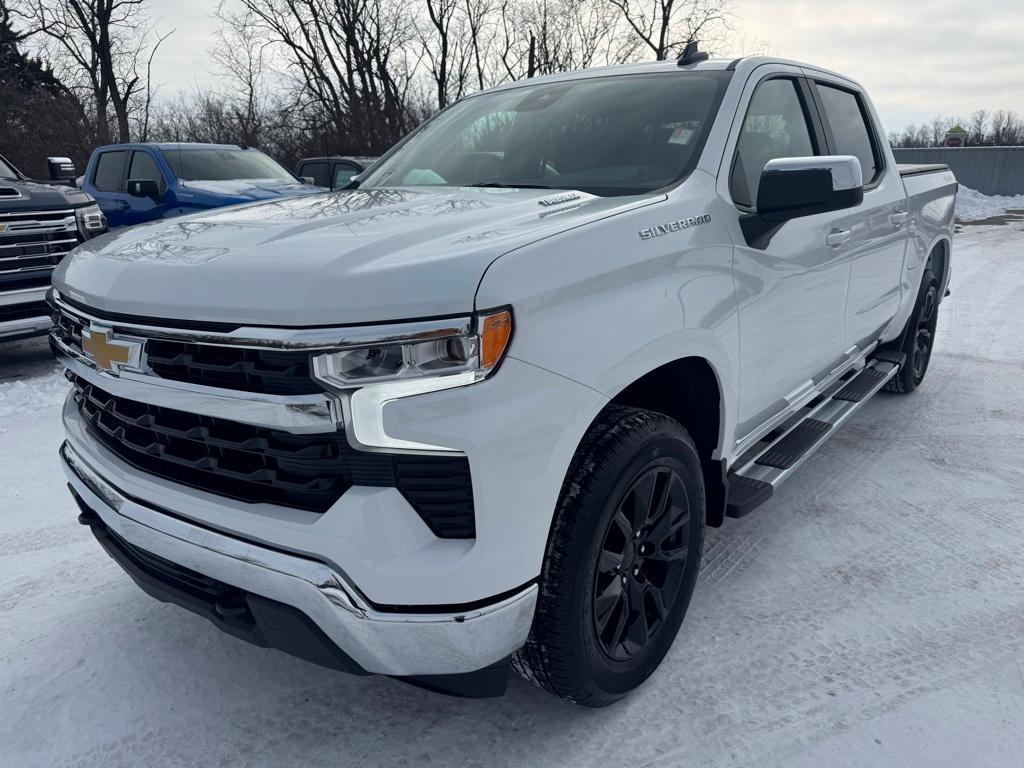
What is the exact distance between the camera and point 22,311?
5.63 meters

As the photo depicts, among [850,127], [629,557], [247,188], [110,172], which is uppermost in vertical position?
[850,127]

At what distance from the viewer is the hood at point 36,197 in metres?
5.69

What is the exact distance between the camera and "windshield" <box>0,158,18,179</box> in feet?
21.4

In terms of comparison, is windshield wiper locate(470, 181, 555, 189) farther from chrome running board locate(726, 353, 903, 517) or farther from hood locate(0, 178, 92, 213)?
hood locate(0, 178, 92, 213)

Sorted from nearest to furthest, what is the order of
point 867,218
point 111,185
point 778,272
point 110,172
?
point 778,272, point 867,218, point 111,185, point 110,172

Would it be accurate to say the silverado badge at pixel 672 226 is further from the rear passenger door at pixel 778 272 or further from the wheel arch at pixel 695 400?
the wheel arch at pixel 695 400

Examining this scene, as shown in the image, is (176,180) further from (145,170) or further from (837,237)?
(837,237)

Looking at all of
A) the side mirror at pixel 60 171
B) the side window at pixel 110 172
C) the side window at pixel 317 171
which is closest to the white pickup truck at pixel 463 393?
the side window at pixel 317 171

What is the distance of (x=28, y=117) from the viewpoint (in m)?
19.7

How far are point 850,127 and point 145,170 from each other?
7.83 metres

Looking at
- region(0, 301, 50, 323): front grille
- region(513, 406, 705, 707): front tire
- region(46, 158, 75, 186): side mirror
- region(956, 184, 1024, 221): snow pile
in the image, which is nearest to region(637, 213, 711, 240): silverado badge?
region(513, 406, 705, 707): front tire

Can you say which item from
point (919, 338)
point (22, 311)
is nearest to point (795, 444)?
point (919, 338)

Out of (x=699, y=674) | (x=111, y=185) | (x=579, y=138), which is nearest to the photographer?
→ (x=699, y=674)

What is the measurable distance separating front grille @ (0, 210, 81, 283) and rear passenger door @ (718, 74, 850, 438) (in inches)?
210
